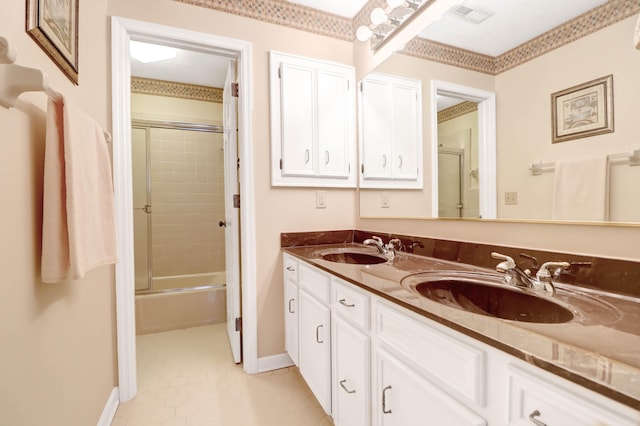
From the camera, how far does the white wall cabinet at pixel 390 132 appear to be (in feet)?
5.68

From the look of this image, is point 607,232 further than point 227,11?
No

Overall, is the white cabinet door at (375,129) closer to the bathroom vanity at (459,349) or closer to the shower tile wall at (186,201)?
the bathroom vanity at (459,349)

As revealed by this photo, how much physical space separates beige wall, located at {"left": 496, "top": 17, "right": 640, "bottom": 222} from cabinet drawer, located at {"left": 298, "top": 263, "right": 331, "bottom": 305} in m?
0.81

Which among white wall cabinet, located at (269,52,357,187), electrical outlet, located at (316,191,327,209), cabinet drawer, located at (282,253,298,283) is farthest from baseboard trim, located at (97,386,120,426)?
electrical outlet, located at (316,191,327,209)

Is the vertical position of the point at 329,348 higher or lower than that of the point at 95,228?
lower

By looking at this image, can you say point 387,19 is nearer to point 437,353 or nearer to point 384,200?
point 384,200

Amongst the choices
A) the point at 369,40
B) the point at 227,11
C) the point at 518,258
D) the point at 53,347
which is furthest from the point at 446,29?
the point at 53,347

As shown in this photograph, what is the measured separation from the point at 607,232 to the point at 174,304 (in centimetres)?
292

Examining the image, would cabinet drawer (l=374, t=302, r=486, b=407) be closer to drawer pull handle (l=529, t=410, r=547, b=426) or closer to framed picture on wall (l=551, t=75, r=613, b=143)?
drawer pull handle (l=529, t=410, r=547, b=426)

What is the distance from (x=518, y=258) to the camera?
112 centimetres

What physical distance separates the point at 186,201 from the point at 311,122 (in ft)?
6.88

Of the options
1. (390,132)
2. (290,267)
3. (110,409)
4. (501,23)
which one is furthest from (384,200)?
(110,409)

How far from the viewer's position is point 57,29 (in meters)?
1.04

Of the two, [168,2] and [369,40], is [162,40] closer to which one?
[168,2]
